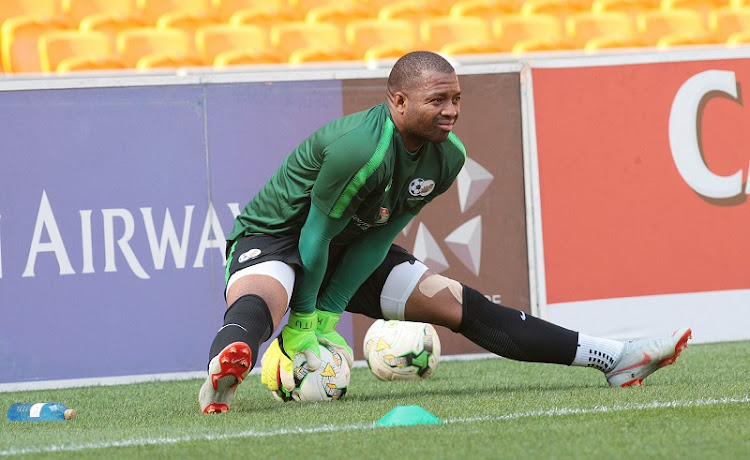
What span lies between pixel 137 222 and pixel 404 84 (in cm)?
264

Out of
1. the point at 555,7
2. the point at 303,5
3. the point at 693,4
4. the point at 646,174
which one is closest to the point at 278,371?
the point at 646,174

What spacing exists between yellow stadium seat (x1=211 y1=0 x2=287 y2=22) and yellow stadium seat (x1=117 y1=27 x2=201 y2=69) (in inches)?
23.5

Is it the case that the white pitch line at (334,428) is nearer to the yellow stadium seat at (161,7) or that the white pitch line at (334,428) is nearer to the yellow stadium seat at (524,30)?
the yellow stadium seat at (524,30)

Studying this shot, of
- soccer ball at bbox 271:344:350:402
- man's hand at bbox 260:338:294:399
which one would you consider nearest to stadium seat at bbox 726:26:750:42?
soccer ball at bbox 271:344:350:402

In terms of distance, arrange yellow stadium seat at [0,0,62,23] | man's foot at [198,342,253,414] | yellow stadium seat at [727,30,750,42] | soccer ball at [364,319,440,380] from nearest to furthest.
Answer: man's foot at [198,342,253,414] < soccer ball at [364,319,440,380] < yellow stadium seat at [0,0,62,23] < yellow stadium seat at [727,30,750,42]

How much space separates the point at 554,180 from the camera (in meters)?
6.92

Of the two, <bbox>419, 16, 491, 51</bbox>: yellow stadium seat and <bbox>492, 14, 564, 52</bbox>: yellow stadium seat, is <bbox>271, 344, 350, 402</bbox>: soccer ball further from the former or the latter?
<bbox>492, 14, 564, 52</bbox>: yellow stadium seat

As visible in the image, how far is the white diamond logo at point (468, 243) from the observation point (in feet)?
22.0

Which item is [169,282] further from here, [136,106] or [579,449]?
[579,449]

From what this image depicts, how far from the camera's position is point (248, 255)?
177 inches

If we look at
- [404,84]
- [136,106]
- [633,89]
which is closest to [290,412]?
[404,84]

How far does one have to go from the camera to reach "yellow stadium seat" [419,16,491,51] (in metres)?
10.4

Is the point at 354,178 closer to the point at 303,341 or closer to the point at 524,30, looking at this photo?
the point at 303,341

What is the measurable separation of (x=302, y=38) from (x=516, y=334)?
232 inches
